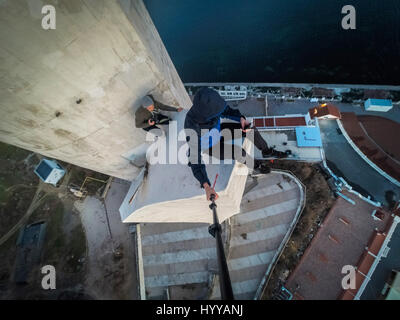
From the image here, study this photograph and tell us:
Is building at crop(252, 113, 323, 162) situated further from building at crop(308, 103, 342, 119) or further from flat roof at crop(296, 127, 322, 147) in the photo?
building at crop(308, 103, 342, 119)

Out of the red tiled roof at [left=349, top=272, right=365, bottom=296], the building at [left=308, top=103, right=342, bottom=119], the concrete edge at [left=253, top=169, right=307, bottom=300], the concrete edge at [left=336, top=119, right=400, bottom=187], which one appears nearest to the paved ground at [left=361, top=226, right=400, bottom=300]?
the red tiled roof at [left=349, top=272, right=365, bottom=296]

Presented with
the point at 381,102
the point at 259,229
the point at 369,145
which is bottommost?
the point at 259,229

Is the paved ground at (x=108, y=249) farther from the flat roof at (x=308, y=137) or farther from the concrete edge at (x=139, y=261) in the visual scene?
the flat roof at (x=308, y=137)

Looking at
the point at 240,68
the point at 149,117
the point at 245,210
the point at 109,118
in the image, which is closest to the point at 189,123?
the point at 149,117

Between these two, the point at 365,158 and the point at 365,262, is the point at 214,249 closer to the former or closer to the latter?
the point at 365,262

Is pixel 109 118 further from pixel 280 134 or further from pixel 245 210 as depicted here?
pixel 280 134

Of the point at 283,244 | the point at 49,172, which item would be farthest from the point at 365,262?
the point at 49,172
